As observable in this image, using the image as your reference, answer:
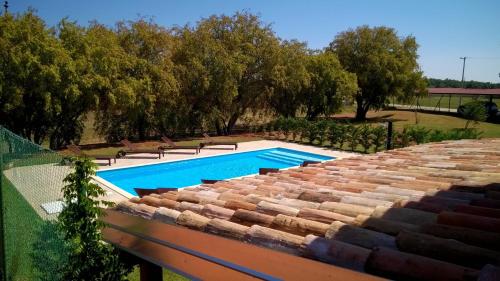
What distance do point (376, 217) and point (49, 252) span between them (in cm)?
330

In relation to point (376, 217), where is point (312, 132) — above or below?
below

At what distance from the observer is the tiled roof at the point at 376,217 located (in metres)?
1.93

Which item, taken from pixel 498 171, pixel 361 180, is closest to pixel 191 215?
pixel 361 180

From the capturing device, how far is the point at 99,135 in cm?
2277

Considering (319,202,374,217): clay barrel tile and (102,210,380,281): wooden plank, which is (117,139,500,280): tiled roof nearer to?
(319,202,374,217): clay barrel tile

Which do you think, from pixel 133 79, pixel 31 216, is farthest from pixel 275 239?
pixel 133 79

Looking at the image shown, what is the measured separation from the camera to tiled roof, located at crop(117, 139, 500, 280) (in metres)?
1.93

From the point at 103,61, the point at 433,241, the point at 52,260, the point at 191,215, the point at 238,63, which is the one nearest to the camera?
the point at 433,241

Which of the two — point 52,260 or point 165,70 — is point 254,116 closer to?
→ point 165,70

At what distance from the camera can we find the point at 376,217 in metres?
2.80

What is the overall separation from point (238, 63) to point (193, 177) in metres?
11.6

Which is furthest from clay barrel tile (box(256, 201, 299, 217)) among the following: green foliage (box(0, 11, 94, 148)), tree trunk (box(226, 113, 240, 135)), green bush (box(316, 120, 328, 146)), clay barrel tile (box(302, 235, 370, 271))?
tree trunk (box(226, 113, 240, 135))

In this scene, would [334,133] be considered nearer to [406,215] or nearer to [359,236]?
[406,215]

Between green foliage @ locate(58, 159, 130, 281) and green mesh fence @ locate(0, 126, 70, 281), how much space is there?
10.4 inches
